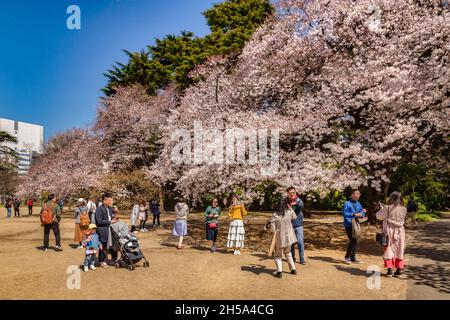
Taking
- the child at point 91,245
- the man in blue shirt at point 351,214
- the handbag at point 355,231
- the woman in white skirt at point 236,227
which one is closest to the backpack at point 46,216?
the child at point 91,245

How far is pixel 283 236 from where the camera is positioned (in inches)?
325

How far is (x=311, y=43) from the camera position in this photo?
13789 mm

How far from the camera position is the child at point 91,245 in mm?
9164

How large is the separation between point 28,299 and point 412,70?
1200 cm

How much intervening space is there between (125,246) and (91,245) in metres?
0.80

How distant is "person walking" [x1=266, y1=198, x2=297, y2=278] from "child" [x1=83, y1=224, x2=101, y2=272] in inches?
171

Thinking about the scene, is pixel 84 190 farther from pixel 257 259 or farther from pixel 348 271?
pixel 348 271

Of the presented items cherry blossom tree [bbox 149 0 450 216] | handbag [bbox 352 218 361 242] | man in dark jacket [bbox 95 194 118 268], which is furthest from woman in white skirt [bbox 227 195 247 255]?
man in dark jacket [bbox 95 194 118 268]

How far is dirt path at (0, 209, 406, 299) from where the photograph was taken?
702cm

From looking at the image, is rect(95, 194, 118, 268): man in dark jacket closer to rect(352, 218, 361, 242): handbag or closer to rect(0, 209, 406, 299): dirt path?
rect(0, 209, 406, 299): dirt path

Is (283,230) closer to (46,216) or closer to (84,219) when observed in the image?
(84,219)

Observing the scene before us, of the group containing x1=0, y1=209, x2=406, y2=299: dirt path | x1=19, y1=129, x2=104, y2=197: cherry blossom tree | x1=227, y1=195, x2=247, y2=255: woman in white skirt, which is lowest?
x1=0, y1=209, x2=406, y2=299: dirt path

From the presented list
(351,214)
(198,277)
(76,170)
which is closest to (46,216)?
(198,277)

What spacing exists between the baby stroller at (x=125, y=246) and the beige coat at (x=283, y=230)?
3389mm
